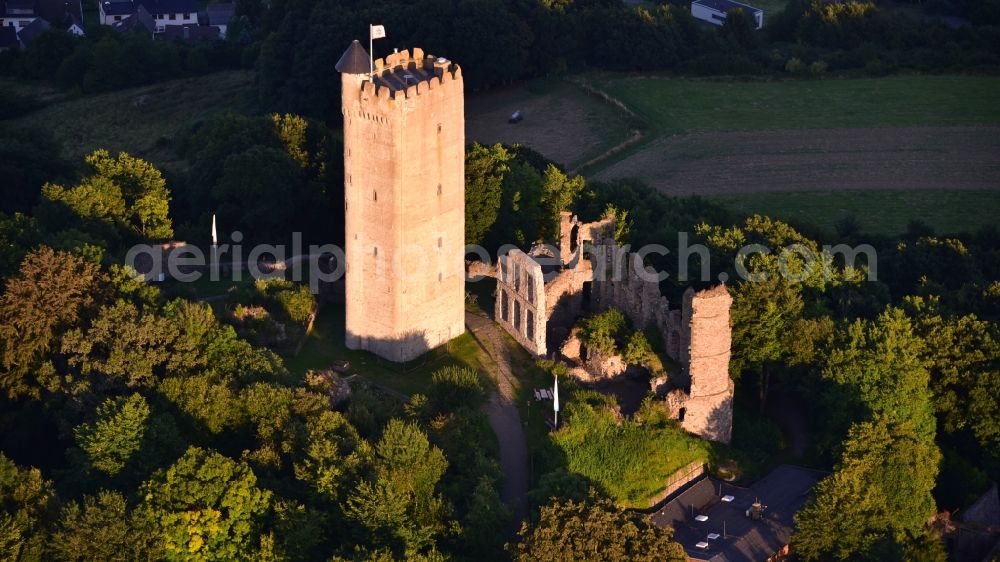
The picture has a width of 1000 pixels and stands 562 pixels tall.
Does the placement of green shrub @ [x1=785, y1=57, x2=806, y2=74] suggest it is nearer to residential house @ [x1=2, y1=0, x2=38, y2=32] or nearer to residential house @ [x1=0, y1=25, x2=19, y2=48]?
residential house @ [x1=0, y1=25, x2=19, y2=48]

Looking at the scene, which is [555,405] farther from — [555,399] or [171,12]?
[171,12]

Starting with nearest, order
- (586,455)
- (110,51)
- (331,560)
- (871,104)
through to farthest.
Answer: (331,560) < (586,455) < (871,104) < (110,51)

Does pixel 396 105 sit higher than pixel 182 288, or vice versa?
pixel 396 105

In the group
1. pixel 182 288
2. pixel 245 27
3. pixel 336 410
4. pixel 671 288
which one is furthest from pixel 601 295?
pixel 245 27

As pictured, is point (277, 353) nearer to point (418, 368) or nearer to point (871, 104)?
point (418, 368)

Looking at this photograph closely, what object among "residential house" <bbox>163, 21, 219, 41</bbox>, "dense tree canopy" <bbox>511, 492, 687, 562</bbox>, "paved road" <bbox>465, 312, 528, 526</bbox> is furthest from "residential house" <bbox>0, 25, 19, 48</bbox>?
"dense tree canopy" <bbox>511, 492, 687, 562</bbox>

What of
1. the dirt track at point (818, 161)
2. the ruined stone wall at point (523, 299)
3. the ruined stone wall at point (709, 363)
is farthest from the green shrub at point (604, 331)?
the dirt track at point (818, 161)

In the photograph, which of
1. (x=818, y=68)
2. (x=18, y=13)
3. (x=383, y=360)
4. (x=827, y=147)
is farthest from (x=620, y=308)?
(x=18, y=13)
